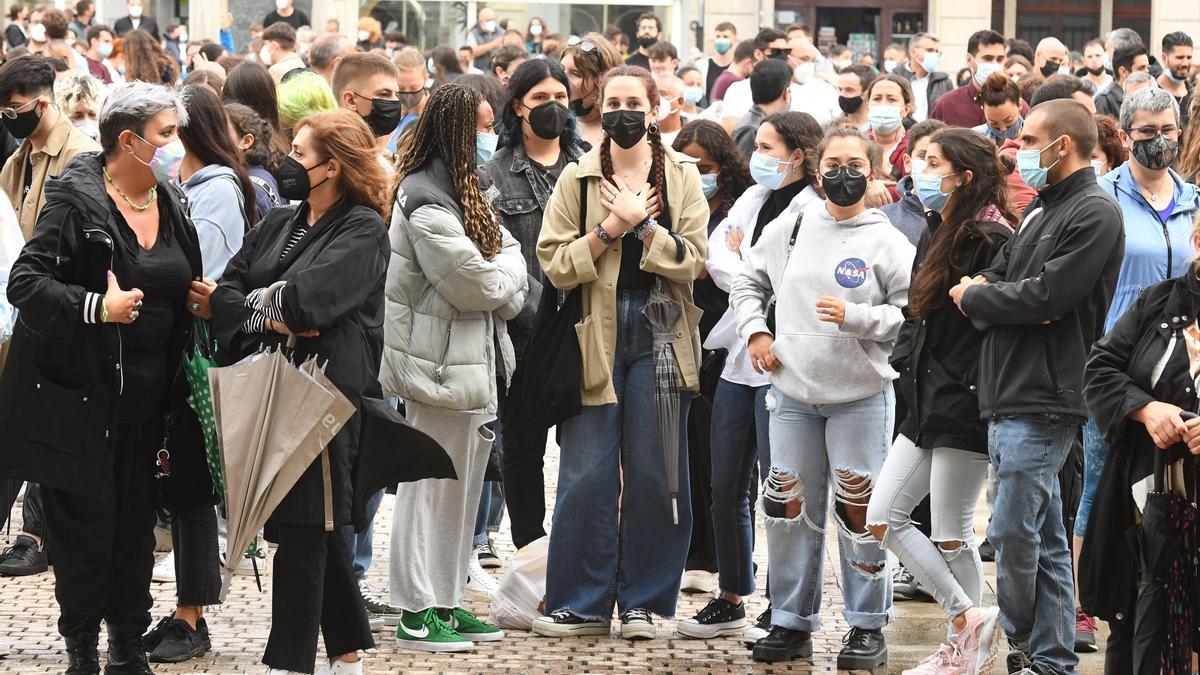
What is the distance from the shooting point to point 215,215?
664cm

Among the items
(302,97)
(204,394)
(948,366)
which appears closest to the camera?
(204,394)

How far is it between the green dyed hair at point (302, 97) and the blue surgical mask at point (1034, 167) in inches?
138

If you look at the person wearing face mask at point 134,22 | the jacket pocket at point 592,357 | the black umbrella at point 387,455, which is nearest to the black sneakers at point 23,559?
the black umbrella at point 387,455

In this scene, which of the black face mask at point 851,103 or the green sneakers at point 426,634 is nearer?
the green sneakers at point 426,634

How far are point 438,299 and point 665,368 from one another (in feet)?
3.11

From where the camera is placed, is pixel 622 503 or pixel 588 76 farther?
pixel 588 76

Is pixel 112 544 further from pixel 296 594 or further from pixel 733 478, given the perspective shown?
pixel 733 478

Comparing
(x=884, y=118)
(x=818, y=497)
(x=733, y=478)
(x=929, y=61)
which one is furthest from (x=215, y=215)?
(x=929, y=61)

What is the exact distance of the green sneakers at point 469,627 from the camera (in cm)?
672

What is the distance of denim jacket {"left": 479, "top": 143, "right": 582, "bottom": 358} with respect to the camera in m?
7.30

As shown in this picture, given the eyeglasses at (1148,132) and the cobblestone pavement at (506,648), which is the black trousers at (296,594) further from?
the eyeglasses at (1148,132)

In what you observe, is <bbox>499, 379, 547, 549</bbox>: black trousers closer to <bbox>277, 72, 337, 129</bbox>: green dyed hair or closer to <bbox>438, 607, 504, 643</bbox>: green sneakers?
<bbox>438, 607, 504, 643</bbox>: green sneakers

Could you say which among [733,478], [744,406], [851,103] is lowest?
[733,478]

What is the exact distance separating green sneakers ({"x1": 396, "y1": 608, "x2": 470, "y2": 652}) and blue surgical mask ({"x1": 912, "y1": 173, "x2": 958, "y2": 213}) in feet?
7.97
